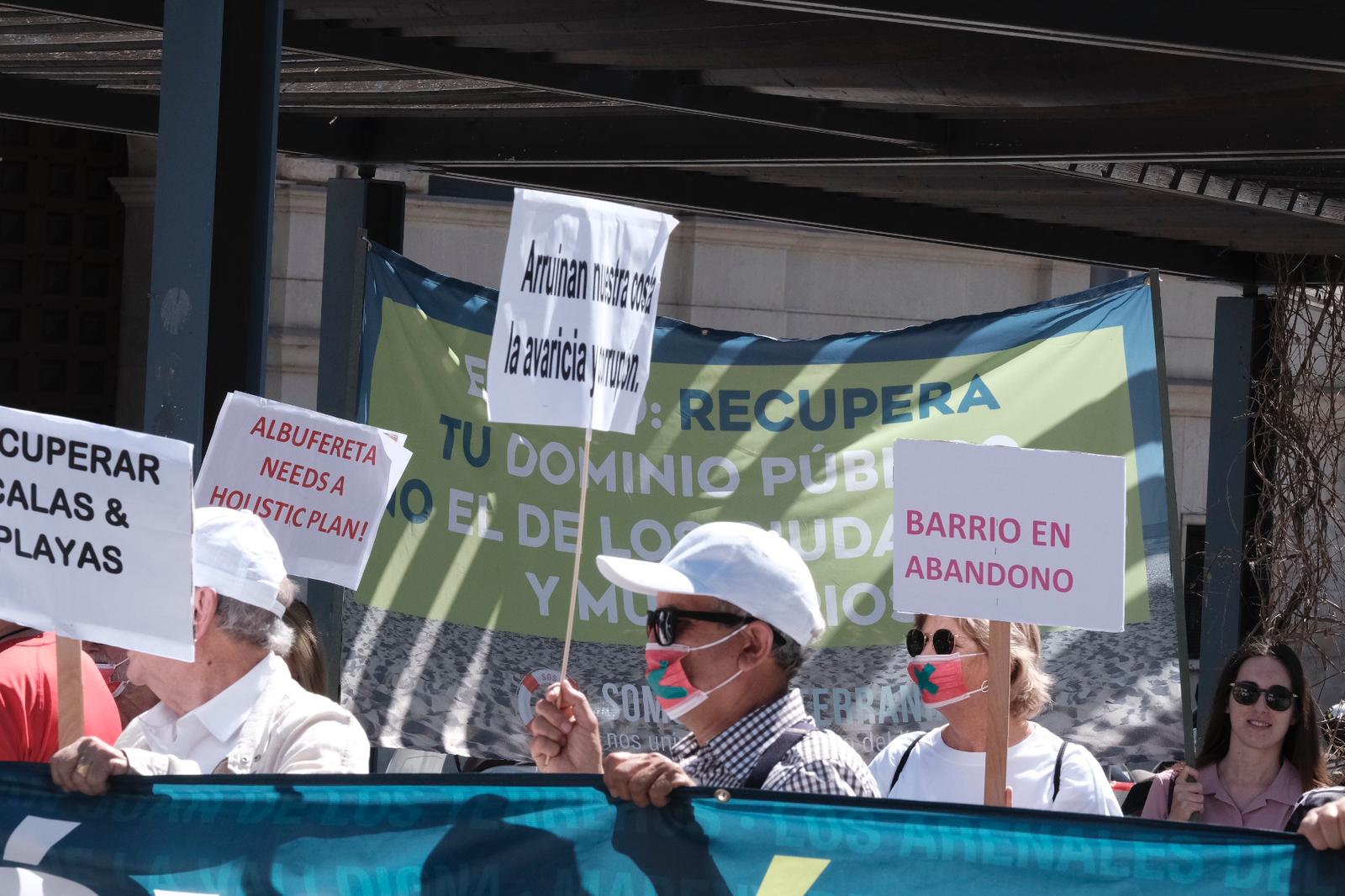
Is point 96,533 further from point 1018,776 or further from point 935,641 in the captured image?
point 1018,776

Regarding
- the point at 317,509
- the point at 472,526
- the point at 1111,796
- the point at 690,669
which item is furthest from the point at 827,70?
the point at 690,669

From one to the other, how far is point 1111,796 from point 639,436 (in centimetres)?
326

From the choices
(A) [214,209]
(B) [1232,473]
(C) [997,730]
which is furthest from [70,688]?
(B) [1232,473]

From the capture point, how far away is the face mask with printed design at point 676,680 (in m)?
3.06

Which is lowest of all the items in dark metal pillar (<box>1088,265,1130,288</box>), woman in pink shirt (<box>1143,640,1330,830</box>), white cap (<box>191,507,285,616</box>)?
woman in pink shirt (<box>1143,640,1330,830</box>)

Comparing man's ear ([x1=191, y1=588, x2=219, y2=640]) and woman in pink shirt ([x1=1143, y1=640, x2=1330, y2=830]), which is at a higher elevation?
man's ear ([x1=191, y1=588, x2=219, y2=640])

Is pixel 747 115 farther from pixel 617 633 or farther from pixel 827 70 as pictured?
pixel 617 633

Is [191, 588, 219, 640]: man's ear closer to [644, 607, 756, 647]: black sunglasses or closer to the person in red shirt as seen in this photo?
the person in red shirt

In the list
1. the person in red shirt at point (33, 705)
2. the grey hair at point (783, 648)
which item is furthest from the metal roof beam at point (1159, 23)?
the person in red shirt at point (33, 705)

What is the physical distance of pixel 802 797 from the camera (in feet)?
8.98

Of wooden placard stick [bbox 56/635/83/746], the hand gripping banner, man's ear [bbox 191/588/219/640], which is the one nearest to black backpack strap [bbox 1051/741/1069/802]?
man's ear [bbox 191/588/219/640]

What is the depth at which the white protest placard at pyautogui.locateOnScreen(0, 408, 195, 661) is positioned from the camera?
3057 millimetres

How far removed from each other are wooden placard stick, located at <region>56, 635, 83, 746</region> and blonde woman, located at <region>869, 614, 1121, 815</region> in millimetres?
1724

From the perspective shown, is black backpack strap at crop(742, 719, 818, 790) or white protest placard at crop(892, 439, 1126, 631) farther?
white protest placard at crop(892, 439, 1126, 631)
